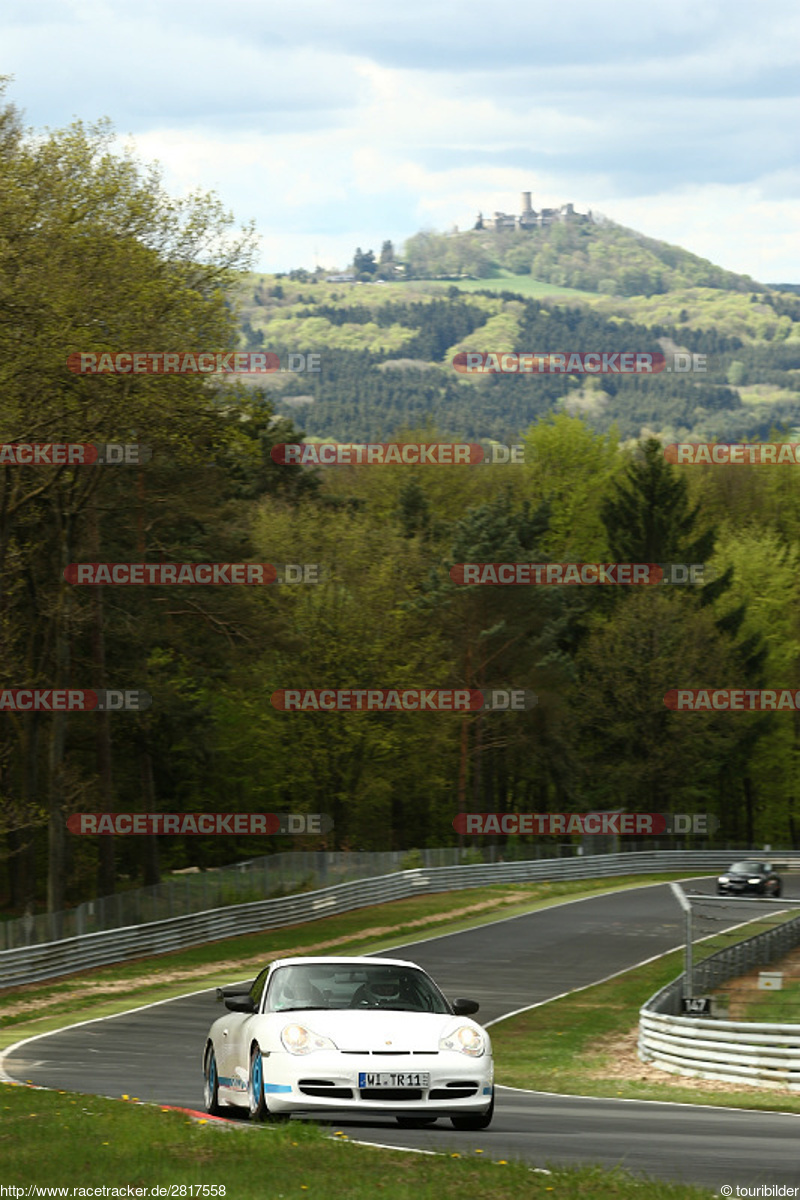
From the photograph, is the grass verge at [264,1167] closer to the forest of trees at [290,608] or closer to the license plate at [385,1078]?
the license plate at [385,1078]

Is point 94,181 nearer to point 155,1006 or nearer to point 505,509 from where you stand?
point 155,1006

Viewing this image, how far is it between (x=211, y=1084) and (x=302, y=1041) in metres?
2.00

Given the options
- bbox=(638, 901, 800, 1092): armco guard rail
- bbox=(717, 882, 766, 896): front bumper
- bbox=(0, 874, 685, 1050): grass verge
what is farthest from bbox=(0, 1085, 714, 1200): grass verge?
bbox=(717, 882, 766, 896): front bumper

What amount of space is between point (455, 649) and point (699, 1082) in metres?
49.9

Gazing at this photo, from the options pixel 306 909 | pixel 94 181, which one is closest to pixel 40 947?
pixel 306 909

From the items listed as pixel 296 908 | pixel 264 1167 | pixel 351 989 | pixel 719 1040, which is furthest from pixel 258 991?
pixel 296 908

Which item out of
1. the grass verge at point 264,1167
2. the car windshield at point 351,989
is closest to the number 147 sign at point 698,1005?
the car windshield at point 351,989

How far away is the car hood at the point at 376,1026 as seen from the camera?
435 inches

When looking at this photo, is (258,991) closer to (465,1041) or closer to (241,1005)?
(241,1005)

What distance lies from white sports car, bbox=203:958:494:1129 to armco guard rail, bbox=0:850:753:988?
69.2 feet

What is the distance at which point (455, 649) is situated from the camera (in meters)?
68.7

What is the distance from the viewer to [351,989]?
40.0ft

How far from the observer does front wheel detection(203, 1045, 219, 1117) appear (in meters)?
12.4

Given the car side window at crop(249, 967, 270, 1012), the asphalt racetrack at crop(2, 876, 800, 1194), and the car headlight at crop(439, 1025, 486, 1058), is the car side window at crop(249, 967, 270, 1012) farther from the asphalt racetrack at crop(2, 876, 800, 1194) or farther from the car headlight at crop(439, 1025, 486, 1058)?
the car headlight at crop(439, 1025, 486, 1058)
